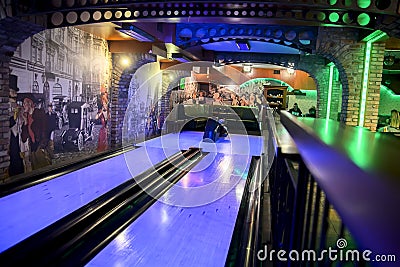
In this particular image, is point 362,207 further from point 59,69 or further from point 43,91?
point 59,69

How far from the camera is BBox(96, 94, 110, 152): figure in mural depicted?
794cm

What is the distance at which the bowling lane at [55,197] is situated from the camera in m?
3.41

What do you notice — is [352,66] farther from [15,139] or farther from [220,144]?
[15,139]

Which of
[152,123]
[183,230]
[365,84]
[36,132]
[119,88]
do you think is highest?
[365,84]

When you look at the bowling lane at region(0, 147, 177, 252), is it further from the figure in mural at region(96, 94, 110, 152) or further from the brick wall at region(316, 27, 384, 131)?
the brick wall at region(316, 27, 384, 131)

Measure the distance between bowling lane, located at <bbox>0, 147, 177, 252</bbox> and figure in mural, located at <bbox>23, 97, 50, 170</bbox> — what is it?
0.56m

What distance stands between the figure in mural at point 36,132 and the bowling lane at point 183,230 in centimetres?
223

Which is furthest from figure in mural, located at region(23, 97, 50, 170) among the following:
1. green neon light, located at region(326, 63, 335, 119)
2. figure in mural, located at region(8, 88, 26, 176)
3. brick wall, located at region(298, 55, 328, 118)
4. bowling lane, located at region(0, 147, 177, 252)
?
brick wall, located at region(298, 55, 328, 118)

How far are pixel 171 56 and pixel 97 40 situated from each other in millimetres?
2130

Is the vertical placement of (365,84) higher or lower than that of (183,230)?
higher

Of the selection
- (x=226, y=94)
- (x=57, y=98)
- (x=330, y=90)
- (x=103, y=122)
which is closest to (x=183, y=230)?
(x=57, y=98)

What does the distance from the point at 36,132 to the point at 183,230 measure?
124 inches

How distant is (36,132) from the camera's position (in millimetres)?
5484

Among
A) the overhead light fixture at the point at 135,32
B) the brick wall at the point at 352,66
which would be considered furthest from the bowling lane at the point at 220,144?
the overhead light fixture at the point at 135,32
